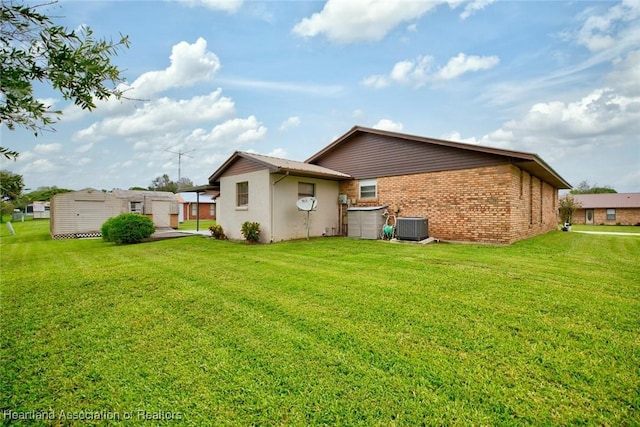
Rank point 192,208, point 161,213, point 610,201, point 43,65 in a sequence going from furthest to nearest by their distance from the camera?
point 192,208 < point 610,201 < point 161,213 < point 43,65

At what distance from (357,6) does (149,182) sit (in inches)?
2766

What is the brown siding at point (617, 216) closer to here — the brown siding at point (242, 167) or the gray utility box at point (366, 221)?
the gray utility box at point (366, 221)

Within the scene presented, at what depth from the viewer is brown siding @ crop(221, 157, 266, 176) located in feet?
39.6

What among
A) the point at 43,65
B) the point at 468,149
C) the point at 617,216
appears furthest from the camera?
the point at 617,216

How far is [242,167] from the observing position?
12859 mm

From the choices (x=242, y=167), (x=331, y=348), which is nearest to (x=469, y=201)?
(x=242, y=167)

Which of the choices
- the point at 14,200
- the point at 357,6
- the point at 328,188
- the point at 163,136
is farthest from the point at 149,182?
the point at 14,200

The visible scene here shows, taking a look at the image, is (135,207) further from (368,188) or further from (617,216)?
(617,216)

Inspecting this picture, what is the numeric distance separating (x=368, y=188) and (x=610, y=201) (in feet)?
124

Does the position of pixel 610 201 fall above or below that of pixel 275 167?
below

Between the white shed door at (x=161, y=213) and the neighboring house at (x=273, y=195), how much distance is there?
10.8 meters

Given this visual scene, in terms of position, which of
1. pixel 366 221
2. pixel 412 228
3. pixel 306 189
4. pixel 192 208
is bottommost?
pixel 412 228

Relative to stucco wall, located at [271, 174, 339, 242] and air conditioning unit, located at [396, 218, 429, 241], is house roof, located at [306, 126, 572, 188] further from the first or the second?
air conditioning unit, located at [396, 218, 429, 241]

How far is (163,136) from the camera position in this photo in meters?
25.2
